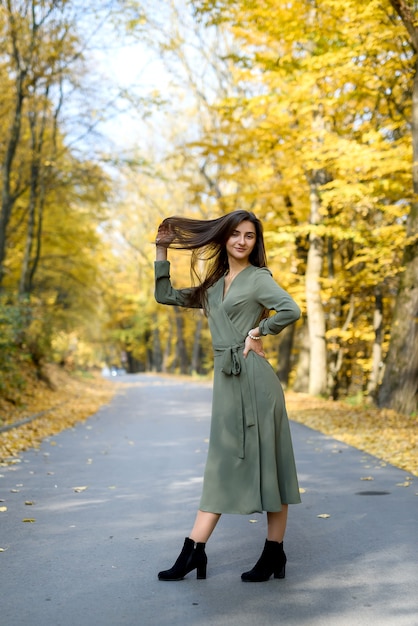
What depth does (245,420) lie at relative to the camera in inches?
175

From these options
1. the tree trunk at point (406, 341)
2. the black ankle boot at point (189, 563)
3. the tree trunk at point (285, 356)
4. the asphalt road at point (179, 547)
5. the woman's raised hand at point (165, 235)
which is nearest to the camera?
the asphalt road at point (179, 547)

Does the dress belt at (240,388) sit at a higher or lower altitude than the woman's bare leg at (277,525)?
higher

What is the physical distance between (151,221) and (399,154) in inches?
1281

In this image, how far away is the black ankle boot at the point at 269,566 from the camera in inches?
173

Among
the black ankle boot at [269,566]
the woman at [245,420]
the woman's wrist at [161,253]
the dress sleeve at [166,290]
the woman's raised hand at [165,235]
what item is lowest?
the black ankle boot at [269,566]

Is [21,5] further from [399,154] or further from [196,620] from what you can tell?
[196,620]

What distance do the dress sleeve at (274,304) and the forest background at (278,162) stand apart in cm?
985

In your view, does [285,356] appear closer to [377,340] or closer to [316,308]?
[316,308]

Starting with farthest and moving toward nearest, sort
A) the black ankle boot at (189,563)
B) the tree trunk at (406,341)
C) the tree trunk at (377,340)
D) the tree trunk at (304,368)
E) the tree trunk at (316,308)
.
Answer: the tree trunk at (304,368), the tree trunk at (316,308), the tree trunk at (377,340), the tree trunk at (406,341), the black ankle boot at (189,563)

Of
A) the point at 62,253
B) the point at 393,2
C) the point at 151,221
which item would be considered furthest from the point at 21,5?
the point at 151,221

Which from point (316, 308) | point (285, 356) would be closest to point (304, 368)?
point (285, 356)

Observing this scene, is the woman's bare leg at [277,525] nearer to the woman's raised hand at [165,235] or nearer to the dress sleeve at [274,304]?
the dress sleeve at [274,304]

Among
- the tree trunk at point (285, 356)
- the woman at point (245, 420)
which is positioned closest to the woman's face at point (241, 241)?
the woman at point (245, 420)

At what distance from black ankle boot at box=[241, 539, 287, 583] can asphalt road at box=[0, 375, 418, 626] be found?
0.06 meters
